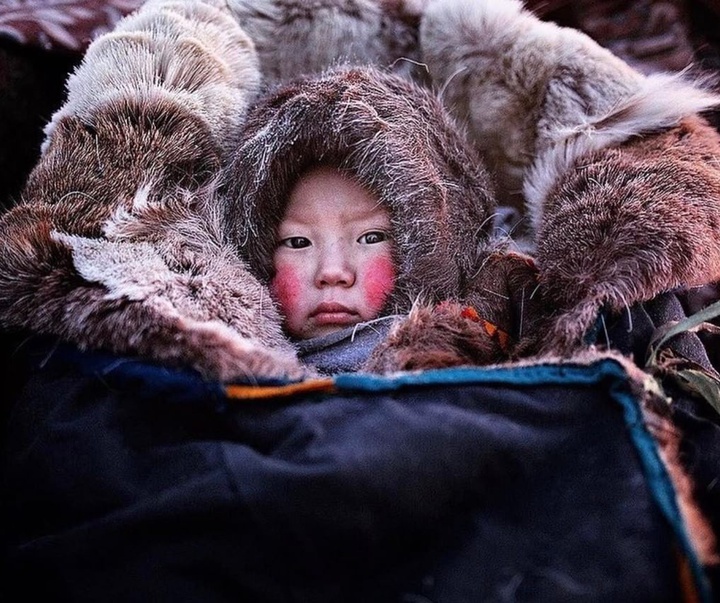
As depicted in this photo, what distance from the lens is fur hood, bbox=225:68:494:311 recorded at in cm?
107

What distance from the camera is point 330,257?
42.5 inches

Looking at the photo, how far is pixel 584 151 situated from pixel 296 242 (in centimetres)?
46

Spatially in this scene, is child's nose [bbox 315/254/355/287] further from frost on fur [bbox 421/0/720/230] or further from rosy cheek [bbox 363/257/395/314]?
frost on fur [bbox 421/0/720/230]

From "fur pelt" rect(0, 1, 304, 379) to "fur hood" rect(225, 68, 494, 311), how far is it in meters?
0.06

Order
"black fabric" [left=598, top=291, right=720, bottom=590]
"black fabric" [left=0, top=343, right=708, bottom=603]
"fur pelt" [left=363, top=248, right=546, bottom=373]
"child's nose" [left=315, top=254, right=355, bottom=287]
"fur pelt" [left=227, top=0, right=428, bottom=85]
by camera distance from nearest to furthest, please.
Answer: "black fabric" [left=0, top=343, right=708, bottom=603] < "black fabric" [left=598, top=291, right=720, bottom=590] < "fur pelt" [left=363, top=248, right=546, bottom=373] < "child's nose" [left=315, top=254, right=355, bottom=287] < "fur pelt" [left=227, top=0, right=428, bottom=85]

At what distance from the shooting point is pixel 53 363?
3.00 ft

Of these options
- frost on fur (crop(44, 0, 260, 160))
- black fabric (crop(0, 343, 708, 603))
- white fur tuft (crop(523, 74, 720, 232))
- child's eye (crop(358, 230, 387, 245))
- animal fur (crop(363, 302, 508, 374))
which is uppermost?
frost on fur (crop(44, 0, 260, 160))

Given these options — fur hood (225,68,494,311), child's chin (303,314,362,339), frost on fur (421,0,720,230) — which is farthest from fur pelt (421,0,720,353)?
child's chin (303,314,362,339)

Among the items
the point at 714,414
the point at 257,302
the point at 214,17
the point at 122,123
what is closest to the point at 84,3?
the point at 214,17

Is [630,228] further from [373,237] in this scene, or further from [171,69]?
[171,69]

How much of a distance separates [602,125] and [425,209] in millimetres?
323

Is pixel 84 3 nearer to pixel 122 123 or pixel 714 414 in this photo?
pixel 122 123

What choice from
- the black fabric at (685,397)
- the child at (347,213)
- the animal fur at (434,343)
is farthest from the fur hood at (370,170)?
the black fabric at (685,397)

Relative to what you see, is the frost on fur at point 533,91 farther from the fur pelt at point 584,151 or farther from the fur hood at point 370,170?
the fur hood at point 370,170
